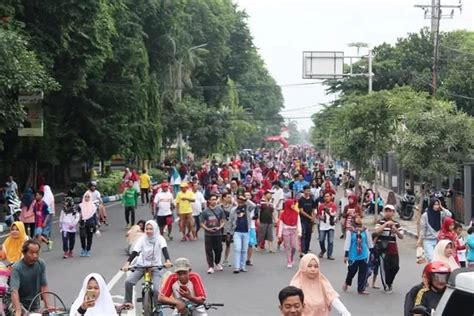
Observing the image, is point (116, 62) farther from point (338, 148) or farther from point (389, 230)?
point (389, 230)

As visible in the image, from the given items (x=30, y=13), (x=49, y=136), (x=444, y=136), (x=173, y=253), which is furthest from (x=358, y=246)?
(x=49, y=136)

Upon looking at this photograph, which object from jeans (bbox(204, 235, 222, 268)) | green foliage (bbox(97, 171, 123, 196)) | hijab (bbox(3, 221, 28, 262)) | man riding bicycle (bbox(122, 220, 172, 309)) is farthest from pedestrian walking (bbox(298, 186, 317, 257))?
green foliage (bbox(97, 171, 123, 196))

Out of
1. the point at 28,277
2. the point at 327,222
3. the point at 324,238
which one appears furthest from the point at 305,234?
the point at 28,277

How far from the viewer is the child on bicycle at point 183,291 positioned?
341 inches

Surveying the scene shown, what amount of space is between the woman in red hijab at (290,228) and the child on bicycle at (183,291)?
7.93m

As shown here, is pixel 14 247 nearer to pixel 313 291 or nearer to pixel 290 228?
pixel 313 291

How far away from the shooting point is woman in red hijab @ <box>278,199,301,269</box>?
16703mm

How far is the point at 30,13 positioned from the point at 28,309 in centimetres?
1896

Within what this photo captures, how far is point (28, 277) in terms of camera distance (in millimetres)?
8734

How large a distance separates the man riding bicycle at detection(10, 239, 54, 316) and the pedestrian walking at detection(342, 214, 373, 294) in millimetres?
6112

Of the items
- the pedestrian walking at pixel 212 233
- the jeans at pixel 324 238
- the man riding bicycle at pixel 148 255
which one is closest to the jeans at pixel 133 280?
the man riding bicycle at pixel 148 255

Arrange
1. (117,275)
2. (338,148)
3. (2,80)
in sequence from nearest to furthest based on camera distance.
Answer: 1. (117,275)
2. (2,80)
3. (338,148)

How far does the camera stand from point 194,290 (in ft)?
28.9

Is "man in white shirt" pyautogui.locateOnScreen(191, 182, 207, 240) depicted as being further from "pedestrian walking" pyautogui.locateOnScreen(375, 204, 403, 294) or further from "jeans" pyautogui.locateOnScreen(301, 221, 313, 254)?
"pedestrian walking" pyautogui.locateOnScreen(375, 204, 403, 294)
